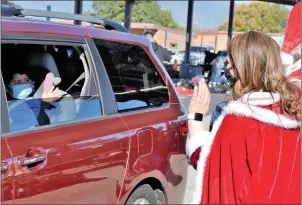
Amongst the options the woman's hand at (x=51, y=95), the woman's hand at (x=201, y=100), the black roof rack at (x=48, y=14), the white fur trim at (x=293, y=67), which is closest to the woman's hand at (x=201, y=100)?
the woman's hand at (x=201, y=100)

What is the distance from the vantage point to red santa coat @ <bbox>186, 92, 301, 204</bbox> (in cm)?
175

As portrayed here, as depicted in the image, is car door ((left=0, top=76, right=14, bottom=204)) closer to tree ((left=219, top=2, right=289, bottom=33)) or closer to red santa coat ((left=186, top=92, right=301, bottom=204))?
red santa coat ((left=186, top=92, right=301, bottom=204))

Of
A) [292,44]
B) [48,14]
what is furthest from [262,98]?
[292,44]

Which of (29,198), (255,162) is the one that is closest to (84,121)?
(29,198)

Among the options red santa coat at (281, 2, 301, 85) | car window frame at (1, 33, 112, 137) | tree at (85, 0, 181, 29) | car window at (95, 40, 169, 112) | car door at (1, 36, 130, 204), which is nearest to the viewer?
car door at (1, 36, 130, 204)

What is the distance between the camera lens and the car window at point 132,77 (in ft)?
10.5

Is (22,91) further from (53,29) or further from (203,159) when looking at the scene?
(203,159)

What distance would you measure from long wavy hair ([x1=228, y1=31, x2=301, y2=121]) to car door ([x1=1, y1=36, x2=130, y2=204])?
1.12 metres

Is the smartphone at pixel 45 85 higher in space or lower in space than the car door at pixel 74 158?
higher

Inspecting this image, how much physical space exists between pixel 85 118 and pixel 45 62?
596mm

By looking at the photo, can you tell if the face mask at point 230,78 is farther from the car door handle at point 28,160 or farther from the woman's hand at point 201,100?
the car door handle at point 28,160

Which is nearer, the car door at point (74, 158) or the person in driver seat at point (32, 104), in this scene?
the car door at point (74, 158)

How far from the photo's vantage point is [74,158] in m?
2.60

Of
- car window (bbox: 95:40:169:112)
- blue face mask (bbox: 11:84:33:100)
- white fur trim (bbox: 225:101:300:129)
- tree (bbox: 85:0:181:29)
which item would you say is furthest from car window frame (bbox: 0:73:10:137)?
tree (bbox: 85:0:181:29)
